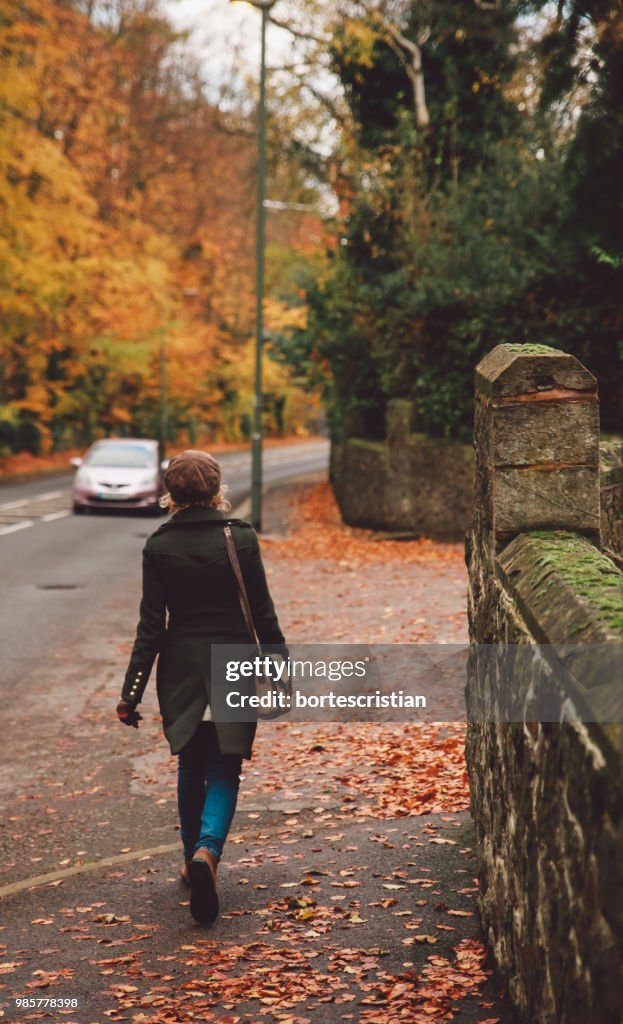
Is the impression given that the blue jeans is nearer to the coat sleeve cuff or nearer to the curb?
the coat sleeve cuff

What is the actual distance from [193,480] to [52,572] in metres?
12.2

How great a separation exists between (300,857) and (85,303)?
34.9 m

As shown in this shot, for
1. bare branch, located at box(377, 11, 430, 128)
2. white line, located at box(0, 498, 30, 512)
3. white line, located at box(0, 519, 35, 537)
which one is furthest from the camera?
white line, located at box(0, 498, 30, 512)

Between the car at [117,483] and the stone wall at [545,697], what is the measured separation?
20.5 meters

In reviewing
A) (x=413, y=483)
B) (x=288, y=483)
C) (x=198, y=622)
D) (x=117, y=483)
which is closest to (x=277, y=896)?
(x=198, y=622)

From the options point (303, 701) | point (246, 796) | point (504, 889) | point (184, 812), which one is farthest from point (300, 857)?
point (303, 701)

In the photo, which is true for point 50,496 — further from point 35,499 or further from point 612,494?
point 612,494

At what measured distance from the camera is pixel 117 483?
25.5 m

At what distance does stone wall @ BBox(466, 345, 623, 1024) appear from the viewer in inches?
98.1

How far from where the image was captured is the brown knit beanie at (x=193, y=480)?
5012 mm

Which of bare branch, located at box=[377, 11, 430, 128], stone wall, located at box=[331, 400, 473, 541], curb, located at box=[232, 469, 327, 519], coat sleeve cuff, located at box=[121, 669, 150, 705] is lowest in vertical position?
curb, located at box=[232, 469, 327, 519]

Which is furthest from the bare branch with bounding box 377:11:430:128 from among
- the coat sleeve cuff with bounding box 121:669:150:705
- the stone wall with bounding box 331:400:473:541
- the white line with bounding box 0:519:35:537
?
the coat sleeve cuff with bounding box 121:669:150:705

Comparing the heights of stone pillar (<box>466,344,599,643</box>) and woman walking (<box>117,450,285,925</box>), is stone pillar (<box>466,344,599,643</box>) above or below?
above

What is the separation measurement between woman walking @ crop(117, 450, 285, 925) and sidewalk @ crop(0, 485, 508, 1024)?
46 centimetres
